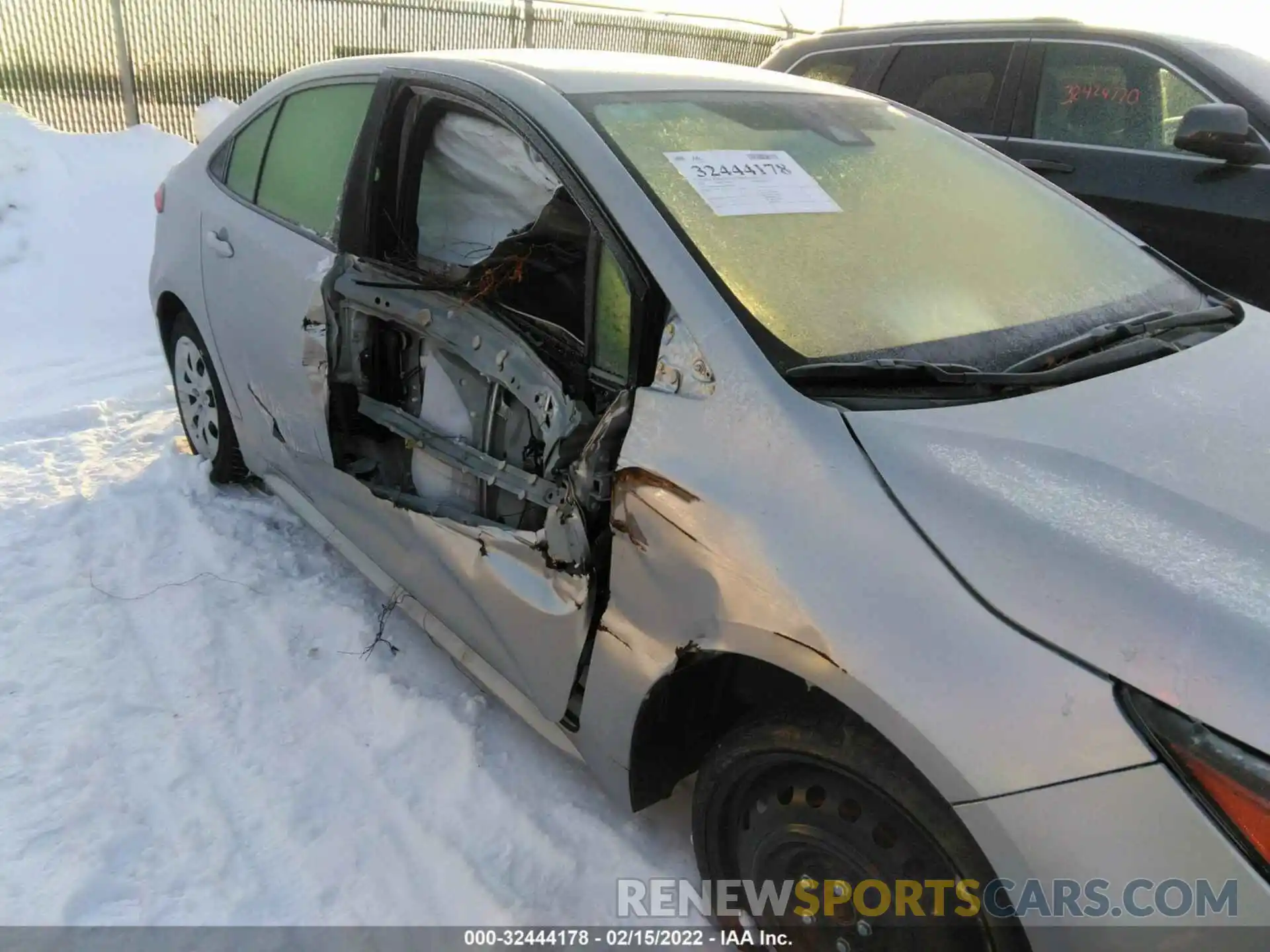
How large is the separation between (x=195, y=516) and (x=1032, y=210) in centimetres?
302

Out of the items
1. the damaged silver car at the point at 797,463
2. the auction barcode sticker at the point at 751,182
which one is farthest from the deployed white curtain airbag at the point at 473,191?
the auction barcode sticker at the point at 751,182

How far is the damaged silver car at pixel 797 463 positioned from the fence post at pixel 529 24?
1097 cm

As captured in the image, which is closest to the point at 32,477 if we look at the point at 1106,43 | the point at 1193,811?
the point at 1193,811

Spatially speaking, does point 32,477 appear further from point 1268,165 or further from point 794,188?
point 1268,165

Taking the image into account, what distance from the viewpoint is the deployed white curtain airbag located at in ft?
7.94

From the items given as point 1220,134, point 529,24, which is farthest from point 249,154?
point 529,24

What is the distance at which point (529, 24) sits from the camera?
12.7m

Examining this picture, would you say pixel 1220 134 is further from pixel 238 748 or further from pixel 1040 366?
pixel 238 748

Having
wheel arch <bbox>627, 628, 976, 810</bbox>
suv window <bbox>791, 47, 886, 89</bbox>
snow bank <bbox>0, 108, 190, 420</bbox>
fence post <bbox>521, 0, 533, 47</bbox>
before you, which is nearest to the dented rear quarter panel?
wheel arch <bbox>627, 628, 976, 810</bbox>

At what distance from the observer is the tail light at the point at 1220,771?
3.65ft

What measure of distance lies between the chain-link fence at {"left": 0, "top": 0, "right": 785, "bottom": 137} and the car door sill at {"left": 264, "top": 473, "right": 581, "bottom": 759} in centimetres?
829

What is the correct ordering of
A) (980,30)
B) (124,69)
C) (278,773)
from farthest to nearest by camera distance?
1. (124,69)
2. (980,30)
3. (278,773)

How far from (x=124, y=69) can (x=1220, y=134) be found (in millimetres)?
9924

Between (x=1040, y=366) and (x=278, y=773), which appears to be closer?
(x=1040, y=366)
